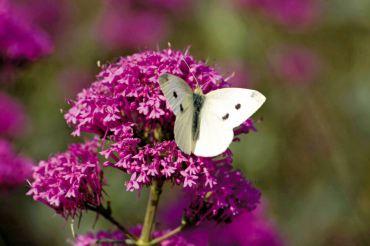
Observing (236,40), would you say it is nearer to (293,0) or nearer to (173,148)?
(293,0)

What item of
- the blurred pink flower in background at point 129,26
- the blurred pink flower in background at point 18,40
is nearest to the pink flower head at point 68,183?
the blurred pink flower in background at point 18,40

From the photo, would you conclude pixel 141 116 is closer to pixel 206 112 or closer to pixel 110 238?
pixel 206 112

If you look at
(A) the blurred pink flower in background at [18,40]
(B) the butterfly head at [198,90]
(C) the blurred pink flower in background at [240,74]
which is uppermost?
(C) the blurred pink flower in background at [240,74]

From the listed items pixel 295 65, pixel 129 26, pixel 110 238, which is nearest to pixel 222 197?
pixel 110 238

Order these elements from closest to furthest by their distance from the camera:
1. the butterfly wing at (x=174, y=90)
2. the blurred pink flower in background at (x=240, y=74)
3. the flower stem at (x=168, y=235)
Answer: the butterfly wing at (x=174, y=90), the flower stem at (x=168, y=235), the blurred pink flower in background at (x=240, y=74)

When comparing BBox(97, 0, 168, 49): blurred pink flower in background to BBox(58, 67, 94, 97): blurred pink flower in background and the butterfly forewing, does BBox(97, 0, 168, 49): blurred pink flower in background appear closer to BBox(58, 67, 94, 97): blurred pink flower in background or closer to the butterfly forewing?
BBox(58, 67, 94, 97): blurred pink flower in background

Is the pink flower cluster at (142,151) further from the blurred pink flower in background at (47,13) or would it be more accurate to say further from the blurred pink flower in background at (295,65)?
the blurred pink flower in background at (47,13)

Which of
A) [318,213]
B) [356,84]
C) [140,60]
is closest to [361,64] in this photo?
[356,84]
